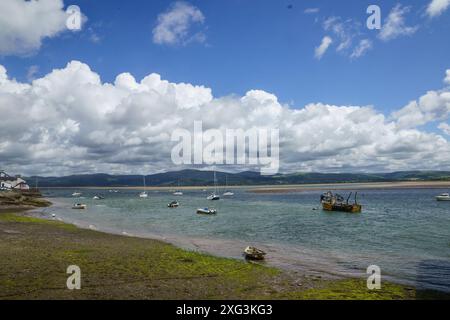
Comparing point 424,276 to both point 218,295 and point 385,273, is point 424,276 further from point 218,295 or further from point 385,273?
point 218,295

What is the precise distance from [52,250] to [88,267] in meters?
7.87

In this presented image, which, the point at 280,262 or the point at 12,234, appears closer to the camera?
the point at 280,262

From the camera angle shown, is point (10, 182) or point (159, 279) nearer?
point (159, 279)

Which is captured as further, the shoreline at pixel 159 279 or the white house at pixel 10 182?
the white house at pixel 10 182

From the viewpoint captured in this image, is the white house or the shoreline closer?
the shoreline

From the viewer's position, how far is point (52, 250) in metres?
30.3

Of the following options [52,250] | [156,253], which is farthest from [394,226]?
[52,250]
